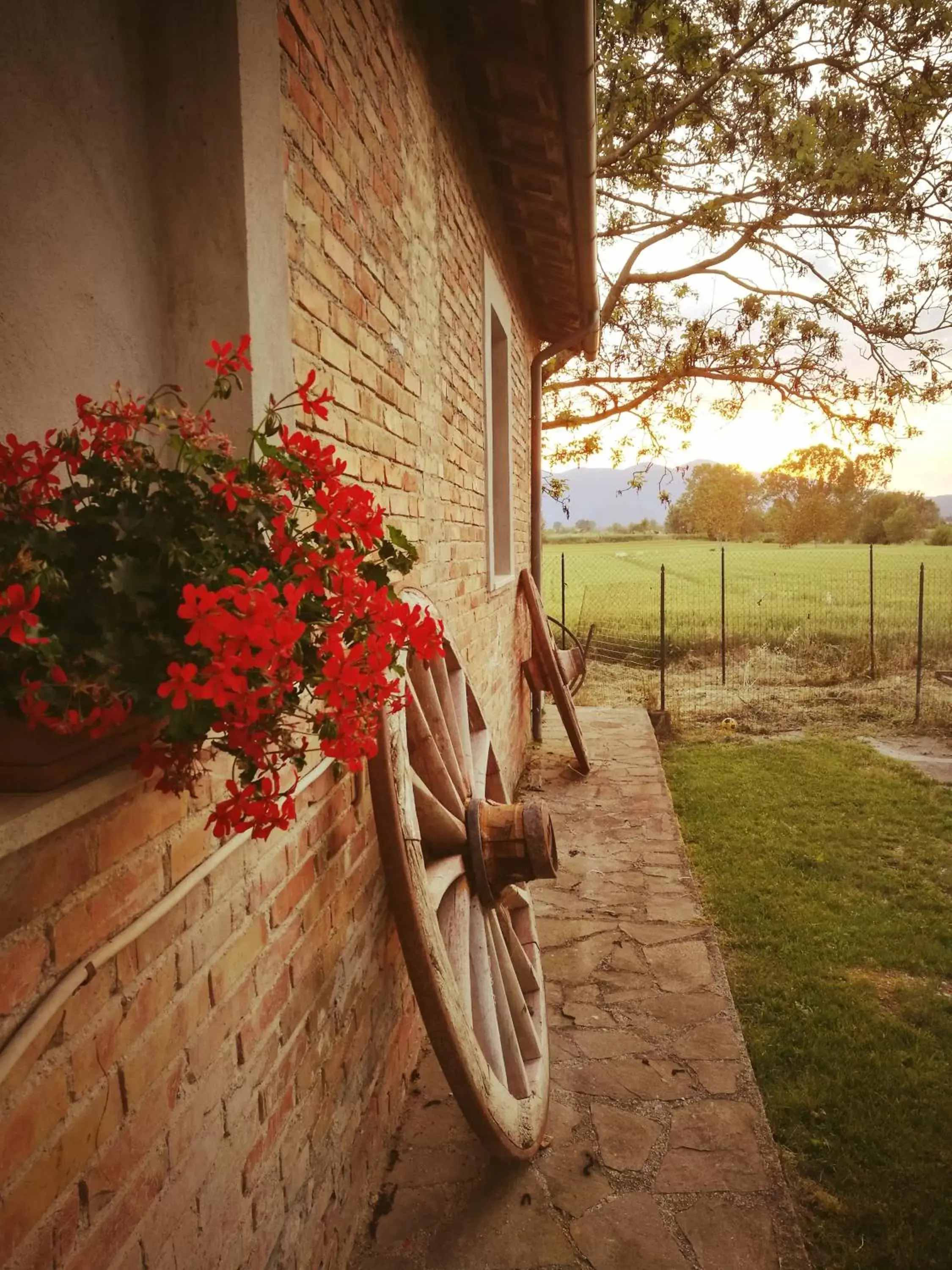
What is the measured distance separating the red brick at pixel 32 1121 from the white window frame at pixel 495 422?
11.5 feet

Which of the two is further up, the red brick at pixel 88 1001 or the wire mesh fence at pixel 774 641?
the red brick at pixel 88 1001

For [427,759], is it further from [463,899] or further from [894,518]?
[894,518]

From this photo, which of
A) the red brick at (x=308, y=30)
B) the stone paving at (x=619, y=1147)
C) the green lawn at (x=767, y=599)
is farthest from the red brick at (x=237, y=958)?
the green lawn at (x=767, y=599)

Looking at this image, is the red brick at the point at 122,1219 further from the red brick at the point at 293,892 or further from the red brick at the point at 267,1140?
the red brick at the point at 293,892

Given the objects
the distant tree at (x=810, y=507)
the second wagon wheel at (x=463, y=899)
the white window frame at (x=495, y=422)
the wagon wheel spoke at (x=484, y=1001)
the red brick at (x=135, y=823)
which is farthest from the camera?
the distant tree at (x=810, y=507)

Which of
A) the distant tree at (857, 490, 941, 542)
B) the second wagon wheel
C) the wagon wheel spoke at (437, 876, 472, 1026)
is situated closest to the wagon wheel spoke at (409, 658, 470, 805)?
the second wagon wheel

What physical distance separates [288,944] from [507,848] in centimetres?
90

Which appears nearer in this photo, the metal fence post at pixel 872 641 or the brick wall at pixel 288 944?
the brick wall at pixel 288 944

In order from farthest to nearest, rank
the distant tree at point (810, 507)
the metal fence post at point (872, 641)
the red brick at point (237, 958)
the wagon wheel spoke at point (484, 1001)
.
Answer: the distant tree at point (810, 507)
the metal fence post at point (872, 641)
the wagon wheel spoke at point (484, 1001)
the red brick at point (237, 958)

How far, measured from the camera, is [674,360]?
9266 millimetres

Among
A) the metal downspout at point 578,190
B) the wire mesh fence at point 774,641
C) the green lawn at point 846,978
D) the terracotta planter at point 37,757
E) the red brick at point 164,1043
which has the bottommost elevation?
the green lawn at point 846,978

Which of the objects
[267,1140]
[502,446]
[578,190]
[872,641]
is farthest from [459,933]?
[872,641]

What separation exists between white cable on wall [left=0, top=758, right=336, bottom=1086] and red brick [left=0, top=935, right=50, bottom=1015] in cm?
2

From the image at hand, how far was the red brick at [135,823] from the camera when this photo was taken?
3.25 feet
